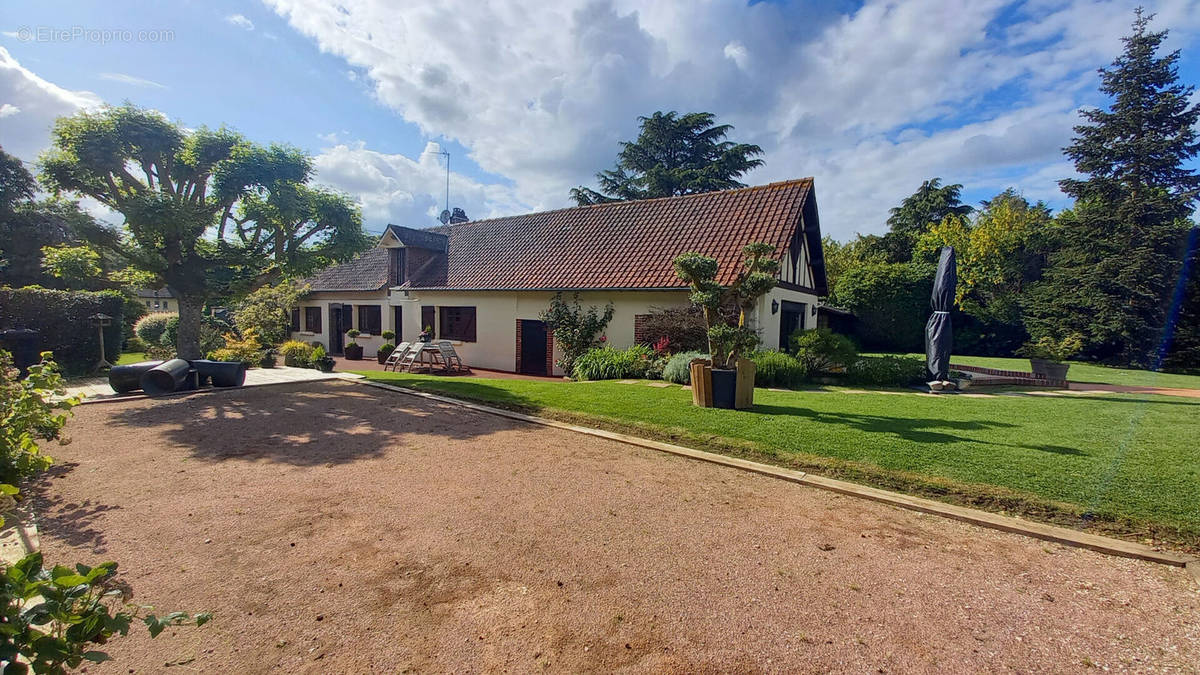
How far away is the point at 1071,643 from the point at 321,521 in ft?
16.3

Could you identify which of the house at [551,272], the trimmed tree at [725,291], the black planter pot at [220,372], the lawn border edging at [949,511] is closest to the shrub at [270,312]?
the house at [551,272]

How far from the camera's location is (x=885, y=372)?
1183cm

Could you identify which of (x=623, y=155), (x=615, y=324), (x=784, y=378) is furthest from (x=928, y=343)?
(x=623, y=155)

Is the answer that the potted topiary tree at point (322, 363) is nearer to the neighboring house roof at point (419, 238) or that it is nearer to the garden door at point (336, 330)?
the neighboring house roof at point (419, 238)

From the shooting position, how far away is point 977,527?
3887 millimetres

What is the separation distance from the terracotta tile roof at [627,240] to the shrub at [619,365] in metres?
1.92

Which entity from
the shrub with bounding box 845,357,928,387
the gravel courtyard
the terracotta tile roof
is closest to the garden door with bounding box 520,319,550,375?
the terracotta tile roof

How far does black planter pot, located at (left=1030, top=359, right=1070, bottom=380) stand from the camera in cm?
1274

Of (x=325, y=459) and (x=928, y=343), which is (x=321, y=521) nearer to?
(x=325, y=459)

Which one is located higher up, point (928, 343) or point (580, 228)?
point (580, 228)

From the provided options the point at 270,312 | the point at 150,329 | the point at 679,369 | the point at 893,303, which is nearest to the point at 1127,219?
the point at 893,303

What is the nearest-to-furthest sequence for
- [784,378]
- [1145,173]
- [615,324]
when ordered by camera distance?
[784,378], [615,324], [1145,173]

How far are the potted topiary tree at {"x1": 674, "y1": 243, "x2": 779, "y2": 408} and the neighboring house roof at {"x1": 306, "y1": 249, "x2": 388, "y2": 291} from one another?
1604 centimetres

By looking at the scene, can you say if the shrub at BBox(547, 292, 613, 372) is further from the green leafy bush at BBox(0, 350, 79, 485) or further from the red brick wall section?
the green leafy bush at BBox(0, 350, 79, 485)
